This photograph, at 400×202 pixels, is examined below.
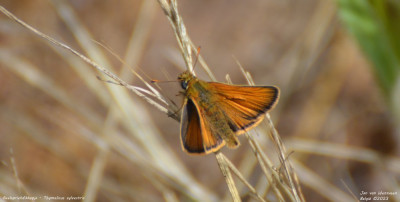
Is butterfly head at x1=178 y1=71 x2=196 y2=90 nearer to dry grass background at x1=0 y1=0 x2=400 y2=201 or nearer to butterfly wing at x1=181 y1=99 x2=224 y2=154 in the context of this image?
butterfly wing at x1=181 y1=99 x2=224 y2=154

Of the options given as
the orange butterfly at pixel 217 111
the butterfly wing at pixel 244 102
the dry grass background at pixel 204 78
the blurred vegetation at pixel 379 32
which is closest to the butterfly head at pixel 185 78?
the orange butterfly at pixel 217 111

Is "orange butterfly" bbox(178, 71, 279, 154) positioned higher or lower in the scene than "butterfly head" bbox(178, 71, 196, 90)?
lower

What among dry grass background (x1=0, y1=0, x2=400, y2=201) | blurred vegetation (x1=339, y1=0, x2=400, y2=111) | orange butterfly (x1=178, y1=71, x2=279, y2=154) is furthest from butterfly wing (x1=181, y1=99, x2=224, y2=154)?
blurred vegetation (x1=339, y1=0, x2=400, y2=111)

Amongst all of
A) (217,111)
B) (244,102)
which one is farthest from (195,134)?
(244,102)

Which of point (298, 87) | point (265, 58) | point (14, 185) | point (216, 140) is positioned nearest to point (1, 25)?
point (14, 185)

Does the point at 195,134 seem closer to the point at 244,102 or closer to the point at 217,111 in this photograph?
the point at 217,111

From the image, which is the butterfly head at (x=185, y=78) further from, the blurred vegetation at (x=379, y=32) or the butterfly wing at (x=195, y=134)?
the blurred vegetation at (x=379, y=32)

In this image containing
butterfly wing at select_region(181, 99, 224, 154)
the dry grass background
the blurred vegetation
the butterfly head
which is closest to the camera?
butterfly wing at select_region(181, 99, 224, 154)
